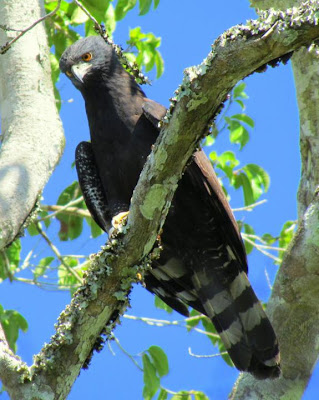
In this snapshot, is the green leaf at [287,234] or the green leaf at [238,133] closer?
the green leaf at [238,133]

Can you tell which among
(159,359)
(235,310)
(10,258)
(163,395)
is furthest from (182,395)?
(10,258)

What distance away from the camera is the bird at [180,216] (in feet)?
13.5

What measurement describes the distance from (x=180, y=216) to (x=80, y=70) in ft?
4.94

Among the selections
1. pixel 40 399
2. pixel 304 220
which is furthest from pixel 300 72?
pixel 40 399

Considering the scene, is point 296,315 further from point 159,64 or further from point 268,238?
point 159,64

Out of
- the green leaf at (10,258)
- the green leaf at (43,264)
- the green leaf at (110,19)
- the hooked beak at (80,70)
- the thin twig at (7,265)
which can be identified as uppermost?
the green leaf at (110,19)

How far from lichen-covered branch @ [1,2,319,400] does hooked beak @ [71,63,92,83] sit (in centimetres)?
217

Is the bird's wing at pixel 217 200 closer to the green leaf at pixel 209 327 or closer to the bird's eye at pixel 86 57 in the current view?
the bird's eye at pixel 86 57

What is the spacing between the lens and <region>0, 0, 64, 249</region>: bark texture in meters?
2.94

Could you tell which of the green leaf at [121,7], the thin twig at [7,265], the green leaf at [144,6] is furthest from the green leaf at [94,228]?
the green leaf at [144,6]

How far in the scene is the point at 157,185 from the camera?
2885 millimetres

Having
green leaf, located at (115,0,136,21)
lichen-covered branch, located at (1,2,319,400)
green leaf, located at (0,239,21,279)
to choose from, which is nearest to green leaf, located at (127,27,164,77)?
green leaf, located at (115,0,136,21)

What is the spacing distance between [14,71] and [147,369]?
264 centimetres

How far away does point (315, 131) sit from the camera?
4387 mm
